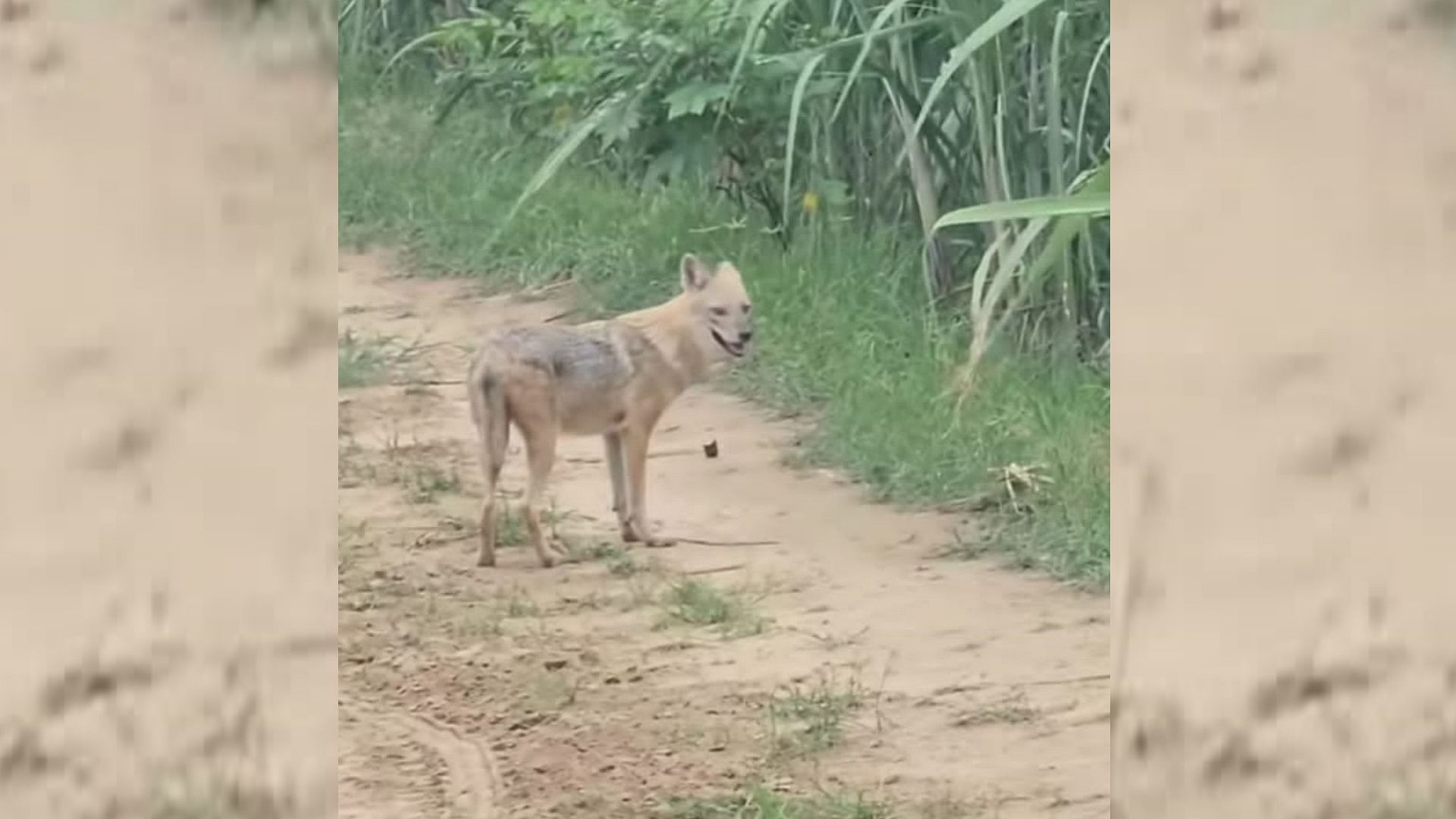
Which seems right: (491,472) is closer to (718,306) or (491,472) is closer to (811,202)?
(718,306)

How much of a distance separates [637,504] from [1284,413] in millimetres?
524

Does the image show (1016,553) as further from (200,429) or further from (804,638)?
(200,429)

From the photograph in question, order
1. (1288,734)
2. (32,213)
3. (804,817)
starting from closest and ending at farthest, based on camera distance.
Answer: (32,213) < (1288,734) < (804,817)

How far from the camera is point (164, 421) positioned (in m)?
0.71

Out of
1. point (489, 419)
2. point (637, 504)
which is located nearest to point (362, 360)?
point (489, 419)

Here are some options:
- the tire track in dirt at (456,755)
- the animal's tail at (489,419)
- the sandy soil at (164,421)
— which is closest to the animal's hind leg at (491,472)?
the animal's tail at (489,419)

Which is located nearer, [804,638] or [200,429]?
[200,429]

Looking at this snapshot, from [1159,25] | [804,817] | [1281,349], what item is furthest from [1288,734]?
[804,817]

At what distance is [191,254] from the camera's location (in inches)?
27.6

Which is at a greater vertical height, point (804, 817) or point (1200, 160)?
point (1200, 160)

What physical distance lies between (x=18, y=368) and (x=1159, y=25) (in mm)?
468

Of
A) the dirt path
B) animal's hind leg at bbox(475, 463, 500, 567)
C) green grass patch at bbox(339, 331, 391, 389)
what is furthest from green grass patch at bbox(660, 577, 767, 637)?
green grass patch at bbox(339, 331, 391, 389)

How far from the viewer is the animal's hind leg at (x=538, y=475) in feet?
3.86

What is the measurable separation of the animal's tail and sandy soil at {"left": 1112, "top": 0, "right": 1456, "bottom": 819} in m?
0.53
